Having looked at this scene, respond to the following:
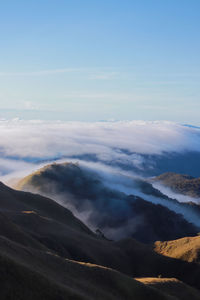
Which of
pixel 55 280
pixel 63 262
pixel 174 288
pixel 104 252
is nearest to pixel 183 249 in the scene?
pixel 104 252

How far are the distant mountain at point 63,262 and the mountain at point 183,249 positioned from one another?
2629 mm

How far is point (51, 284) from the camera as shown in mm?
35750

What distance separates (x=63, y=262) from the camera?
48.9 metres

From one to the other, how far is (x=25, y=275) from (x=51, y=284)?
9.39ft

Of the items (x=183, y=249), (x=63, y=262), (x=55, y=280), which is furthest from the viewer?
(x=183, y=249)

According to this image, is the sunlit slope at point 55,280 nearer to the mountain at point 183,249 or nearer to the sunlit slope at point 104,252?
the sunlit slope at point 104,252

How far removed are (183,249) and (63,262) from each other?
57943 millimetres

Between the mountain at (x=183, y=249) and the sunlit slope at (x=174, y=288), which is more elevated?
the sunlit slope at (x=174, y=288)

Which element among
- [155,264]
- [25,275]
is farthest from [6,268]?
[155,264]

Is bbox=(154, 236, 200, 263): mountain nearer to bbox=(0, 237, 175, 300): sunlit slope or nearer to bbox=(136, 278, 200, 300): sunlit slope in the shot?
bbox=(136, 278, 200, 300): sunlit slope

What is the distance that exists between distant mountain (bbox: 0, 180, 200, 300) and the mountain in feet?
8.62

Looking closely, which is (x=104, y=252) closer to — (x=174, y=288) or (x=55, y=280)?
(x=174, y=288)

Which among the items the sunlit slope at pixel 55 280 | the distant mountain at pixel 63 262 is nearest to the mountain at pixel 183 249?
the distant mountain at pixel 63 262

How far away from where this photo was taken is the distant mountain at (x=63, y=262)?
35094mm
